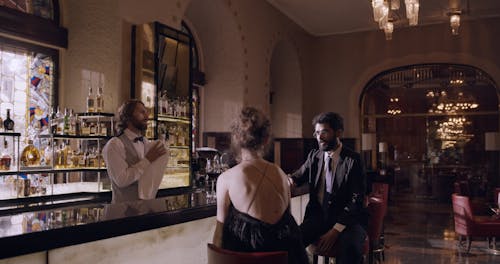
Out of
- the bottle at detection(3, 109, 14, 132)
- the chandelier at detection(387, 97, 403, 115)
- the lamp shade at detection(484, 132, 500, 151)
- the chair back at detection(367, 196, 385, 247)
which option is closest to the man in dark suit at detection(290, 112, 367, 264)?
the chair back at detection(367, 196, 385, 247)

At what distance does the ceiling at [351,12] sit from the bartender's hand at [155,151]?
19.4 feet

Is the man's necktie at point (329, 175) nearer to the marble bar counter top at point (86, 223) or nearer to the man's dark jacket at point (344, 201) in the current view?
the man's dark jacket at point (344, 201)

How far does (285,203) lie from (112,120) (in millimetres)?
3006

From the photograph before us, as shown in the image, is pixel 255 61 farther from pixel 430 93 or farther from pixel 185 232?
pixel 430 93

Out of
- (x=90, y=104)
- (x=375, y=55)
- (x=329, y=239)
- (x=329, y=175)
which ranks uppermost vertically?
(x=375, y=55)

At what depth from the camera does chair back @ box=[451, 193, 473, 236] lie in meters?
6.32

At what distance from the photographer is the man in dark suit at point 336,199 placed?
3.30 meters

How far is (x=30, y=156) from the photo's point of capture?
410 centimetres

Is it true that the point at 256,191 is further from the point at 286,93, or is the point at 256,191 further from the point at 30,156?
the point at 286,93

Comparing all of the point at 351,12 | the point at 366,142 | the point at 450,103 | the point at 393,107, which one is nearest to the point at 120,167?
the point at 351,12

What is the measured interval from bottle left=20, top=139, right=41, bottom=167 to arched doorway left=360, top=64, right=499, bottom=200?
29.3 feet

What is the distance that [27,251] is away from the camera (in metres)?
1.90

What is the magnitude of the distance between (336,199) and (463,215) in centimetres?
381

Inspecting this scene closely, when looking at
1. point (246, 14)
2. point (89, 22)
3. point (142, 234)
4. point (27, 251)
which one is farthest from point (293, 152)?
point (27, 251)
